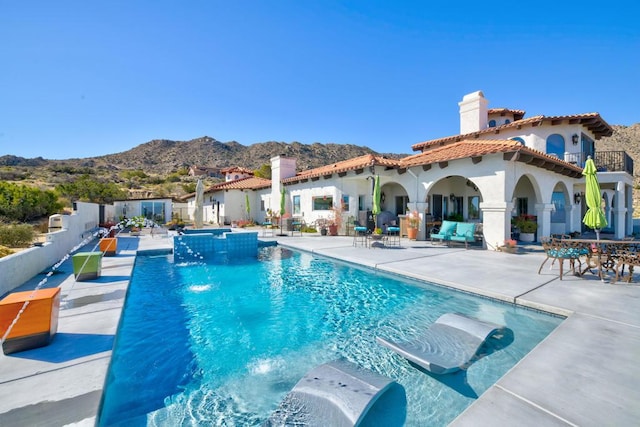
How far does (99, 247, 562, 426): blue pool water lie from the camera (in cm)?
304

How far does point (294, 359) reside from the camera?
398 centimetres

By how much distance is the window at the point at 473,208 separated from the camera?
17.2 m

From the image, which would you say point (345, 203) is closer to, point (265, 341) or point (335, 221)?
point (335, 221)

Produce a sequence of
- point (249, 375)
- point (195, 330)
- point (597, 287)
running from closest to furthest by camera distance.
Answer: point (249, 375)
point (195, 330)
point (597, 287)

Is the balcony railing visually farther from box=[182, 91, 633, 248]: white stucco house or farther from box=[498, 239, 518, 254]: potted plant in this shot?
box=[498, 239, 518, 254]: potted plant

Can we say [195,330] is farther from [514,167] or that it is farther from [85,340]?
[514,167]

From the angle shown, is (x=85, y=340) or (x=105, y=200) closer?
(x=85, y=340)

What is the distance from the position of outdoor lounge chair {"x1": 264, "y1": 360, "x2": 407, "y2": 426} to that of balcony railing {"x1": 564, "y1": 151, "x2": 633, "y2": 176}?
1905cm

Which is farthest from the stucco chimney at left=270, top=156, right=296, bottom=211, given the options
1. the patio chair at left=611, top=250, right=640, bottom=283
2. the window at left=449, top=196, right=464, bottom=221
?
the patio chair at left=611, top=250, right=640, bottom=283

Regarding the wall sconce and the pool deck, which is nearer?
the pool deck

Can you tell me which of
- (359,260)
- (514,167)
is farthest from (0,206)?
(514,167)

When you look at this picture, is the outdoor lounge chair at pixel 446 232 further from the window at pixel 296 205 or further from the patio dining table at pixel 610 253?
the window at pixel 296 205

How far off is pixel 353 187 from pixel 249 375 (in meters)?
14.8

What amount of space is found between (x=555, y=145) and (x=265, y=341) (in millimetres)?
19677
